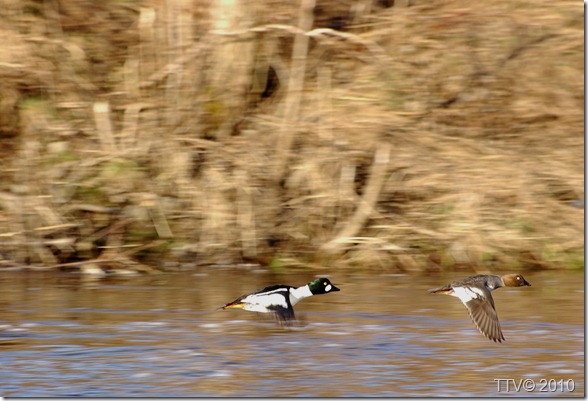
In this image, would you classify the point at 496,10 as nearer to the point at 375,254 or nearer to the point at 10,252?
the point at 375,254

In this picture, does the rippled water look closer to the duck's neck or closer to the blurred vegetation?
the duck's neck

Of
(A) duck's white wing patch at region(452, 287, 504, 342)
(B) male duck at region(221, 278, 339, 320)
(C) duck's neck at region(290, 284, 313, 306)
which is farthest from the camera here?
(C) duck's neck at region(290, 284, 313, 306)

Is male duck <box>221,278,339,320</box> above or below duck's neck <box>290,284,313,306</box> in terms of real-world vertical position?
above

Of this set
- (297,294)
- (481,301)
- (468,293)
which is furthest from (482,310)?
(297,294)

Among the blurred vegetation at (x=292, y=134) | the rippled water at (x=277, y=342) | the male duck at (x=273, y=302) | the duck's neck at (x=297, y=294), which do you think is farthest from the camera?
the blurred vegetation at (x=292, y=134)

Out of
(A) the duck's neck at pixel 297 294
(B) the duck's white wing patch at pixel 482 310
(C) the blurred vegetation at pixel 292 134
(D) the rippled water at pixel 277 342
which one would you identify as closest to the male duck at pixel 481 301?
(B) the duck's white wing patch at pixel 482 310

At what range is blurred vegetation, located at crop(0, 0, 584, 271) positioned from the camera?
10.7 meters

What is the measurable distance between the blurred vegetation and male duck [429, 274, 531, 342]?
289cm

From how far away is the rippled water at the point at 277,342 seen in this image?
246 inches

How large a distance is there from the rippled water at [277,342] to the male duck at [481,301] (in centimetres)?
16

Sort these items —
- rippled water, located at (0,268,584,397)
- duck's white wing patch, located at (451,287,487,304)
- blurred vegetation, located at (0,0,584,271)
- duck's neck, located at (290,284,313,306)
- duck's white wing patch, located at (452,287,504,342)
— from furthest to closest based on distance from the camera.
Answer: blurred vegetation, located at (0,0,584,271) < duck's neck, located at (290,284,313,306) < duck's white wing patch, located at (451,287,487,304) < duck's white wing patch, located at (452,287,504,342) < rippled water, located at (0,268,584,397)

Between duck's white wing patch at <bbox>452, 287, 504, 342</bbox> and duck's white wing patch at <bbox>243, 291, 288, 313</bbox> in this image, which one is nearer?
duck's white wing patch at <bbox>452, 287, 504, 342</bbox>

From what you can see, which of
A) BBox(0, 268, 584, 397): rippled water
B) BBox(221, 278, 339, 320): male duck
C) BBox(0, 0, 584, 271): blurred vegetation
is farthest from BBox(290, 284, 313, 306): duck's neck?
BBox(0, 0, 584, 271): blurred vegetation

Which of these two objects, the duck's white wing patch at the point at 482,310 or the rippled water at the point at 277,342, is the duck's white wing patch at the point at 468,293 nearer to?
the duck's white wing patch at the point at 482,310
